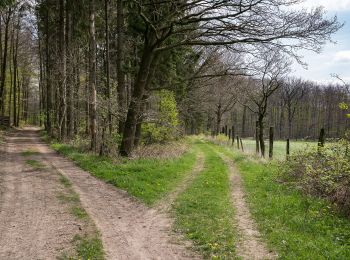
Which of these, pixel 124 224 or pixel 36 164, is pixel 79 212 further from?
pixel 36 164

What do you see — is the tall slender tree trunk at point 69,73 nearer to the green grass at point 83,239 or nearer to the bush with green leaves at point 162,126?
the bush with green leaves at point 162,126

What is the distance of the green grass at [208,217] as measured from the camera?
645 centimetres

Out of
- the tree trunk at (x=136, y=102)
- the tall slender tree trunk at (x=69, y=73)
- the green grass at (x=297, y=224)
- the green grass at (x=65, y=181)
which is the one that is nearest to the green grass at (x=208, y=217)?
the green grass at (x=297, y=224)

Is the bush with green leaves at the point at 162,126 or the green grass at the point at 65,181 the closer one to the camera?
the green grass at the point at 65,181

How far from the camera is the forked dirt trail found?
6.25 metres

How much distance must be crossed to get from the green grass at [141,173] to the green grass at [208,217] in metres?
0.81

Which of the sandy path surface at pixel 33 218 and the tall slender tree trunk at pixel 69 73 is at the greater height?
the tall slender tree trunk at pixel 69 73

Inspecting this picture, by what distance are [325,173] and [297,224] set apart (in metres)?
2.49

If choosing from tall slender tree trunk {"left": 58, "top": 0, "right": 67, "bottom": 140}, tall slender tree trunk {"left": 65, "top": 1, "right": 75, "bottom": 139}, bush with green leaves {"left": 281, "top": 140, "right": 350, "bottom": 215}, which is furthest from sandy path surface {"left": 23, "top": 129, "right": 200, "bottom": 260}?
tall slender tree trunk {"left": 65, "top": 1, "right": 75, "bottom": 139}

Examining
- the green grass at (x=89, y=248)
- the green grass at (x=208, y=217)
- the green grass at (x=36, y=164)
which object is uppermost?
the green grass at (x=36, y=164)

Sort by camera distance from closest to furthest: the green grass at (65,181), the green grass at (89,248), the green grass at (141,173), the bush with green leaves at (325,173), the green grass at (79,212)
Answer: the green grass at (89,248), the green grass at (79,212), the bush with green leaves at (325,173), the green grass at (141,173), the green grass at (65,181)

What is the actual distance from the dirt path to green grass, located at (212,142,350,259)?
157 millimetres

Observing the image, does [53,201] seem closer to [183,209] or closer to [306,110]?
[183,209]

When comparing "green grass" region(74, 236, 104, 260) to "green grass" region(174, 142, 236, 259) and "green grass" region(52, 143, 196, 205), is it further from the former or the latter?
"green grass" region(52, 143, 196, 205)
